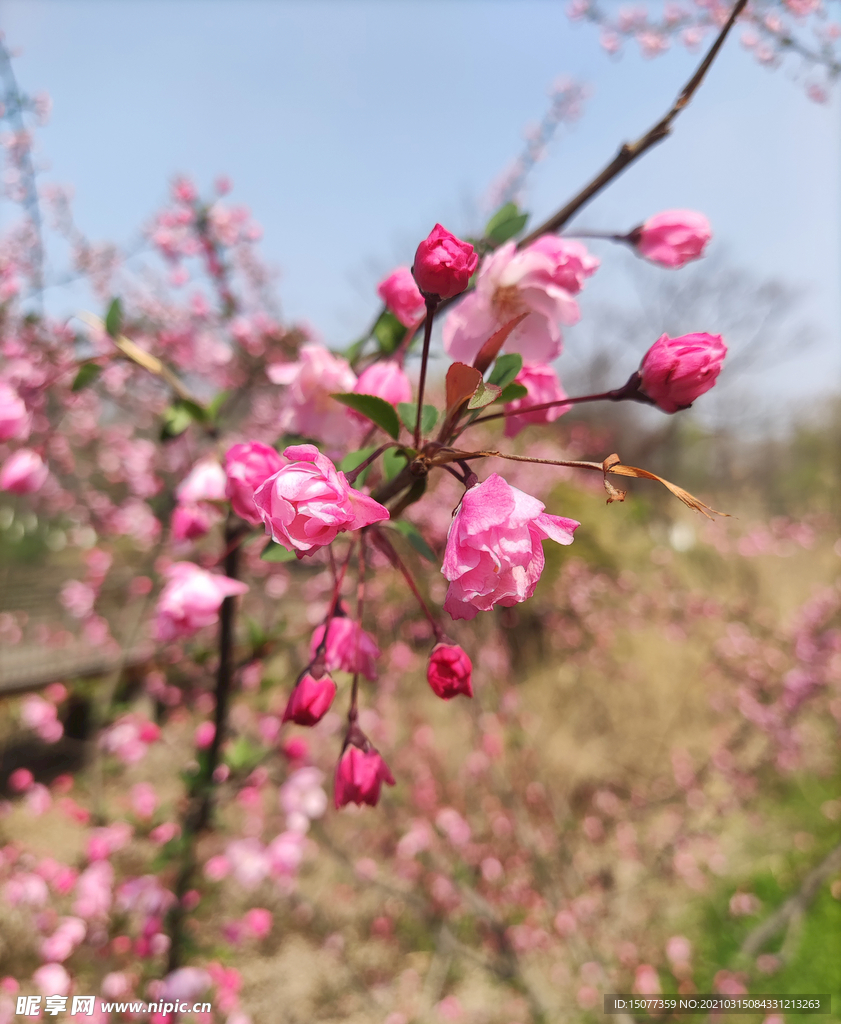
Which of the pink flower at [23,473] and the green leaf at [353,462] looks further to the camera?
the pink flower at [23,473]

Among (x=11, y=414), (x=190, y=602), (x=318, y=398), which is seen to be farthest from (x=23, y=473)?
(x=318, y=398)

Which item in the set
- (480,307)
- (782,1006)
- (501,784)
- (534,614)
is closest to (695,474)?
(534,614)

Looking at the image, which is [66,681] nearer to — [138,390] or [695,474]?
[138,390]

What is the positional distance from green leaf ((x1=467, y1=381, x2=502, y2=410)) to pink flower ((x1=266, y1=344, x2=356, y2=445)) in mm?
235

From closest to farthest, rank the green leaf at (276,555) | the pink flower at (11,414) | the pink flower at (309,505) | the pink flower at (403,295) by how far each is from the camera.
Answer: the pink flower at (309,505), the green leaf at (276,555), the pink flower at (403,295), the pink flower at (11,414)

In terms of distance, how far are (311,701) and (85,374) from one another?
0.68m

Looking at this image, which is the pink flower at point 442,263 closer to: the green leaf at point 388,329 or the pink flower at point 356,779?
the green leaf at point 388,329

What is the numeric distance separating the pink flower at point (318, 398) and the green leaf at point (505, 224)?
26cm

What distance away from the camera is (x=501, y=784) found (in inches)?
81.5

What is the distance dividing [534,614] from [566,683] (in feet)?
2.77

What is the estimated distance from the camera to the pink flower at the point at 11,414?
956mm

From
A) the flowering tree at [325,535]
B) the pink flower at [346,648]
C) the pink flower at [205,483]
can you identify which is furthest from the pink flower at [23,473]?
the pink flower at [346,648]

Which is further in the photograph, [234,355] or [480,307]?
[234,355]

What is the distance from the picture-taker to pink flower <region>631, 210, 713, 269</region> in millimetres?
671
